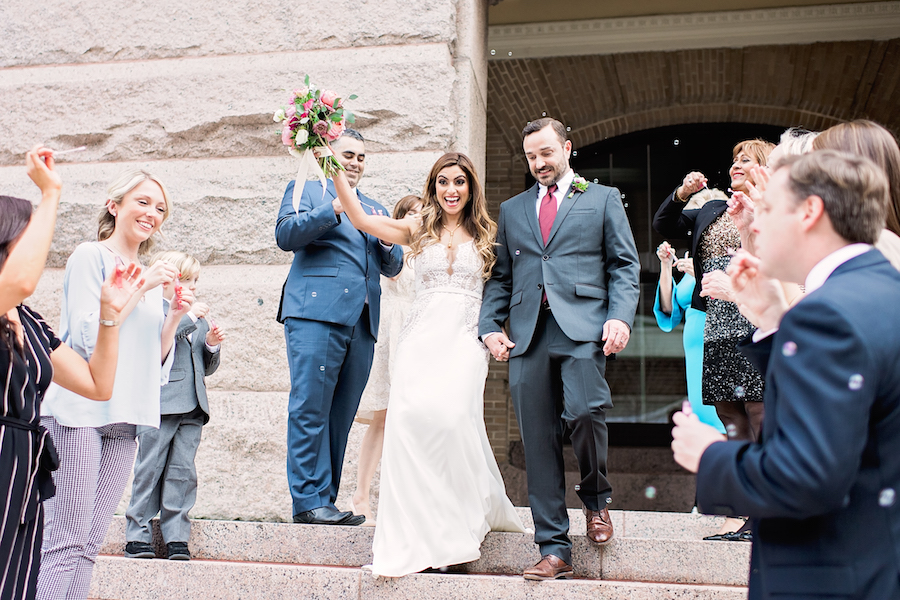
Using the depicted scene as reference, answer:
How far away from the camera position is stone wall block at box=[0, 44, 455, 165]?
233 inches

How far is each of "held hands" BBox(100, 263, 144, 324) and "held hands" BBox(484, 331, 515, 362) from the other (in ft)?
5.61

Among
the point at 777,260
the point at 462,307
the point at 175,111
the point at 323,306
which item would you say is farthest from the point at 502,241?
the point at 175,111

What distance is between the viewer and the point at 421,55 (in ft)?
19.6

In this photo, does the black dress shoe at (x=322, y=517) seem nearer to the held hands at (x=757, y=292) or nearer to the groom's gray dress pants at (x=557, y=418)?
the groom's gray dress pants at (x=557, y=418)

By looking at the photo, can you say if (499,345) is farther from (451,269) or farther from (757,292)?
(757,292)

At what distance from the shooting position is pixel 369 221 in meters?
4.23

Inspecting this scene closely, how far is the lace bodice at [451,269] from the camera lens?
4227 millimetres

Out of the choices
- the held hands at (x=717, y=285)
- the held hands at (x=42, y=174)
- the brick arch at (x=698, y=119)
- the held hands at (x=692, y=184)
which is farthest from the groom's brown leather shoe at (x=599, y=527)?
the brick arch at (x=698, y=119)

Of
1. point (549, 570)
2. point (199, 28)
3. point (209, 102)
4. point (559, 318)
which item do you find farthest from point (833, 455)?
point (199, 28)

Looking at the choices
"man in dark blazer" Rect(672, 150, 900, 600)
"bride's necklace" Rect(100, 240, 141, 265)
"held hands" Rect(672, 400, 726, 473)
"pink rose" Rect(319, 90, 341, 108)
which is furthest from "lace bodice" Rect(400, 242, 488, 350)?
"man in dark blazer" Rect(672, 150, 900, 600)

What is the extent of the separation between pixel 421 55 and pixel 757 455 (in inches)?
195

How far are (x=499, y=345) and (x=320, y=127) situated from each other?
4.46ft

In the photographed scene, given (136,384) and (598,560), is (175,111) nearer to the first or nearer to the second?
(136,384)

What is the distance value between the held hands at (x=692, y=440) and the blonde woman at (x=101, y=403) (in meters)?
1.86
